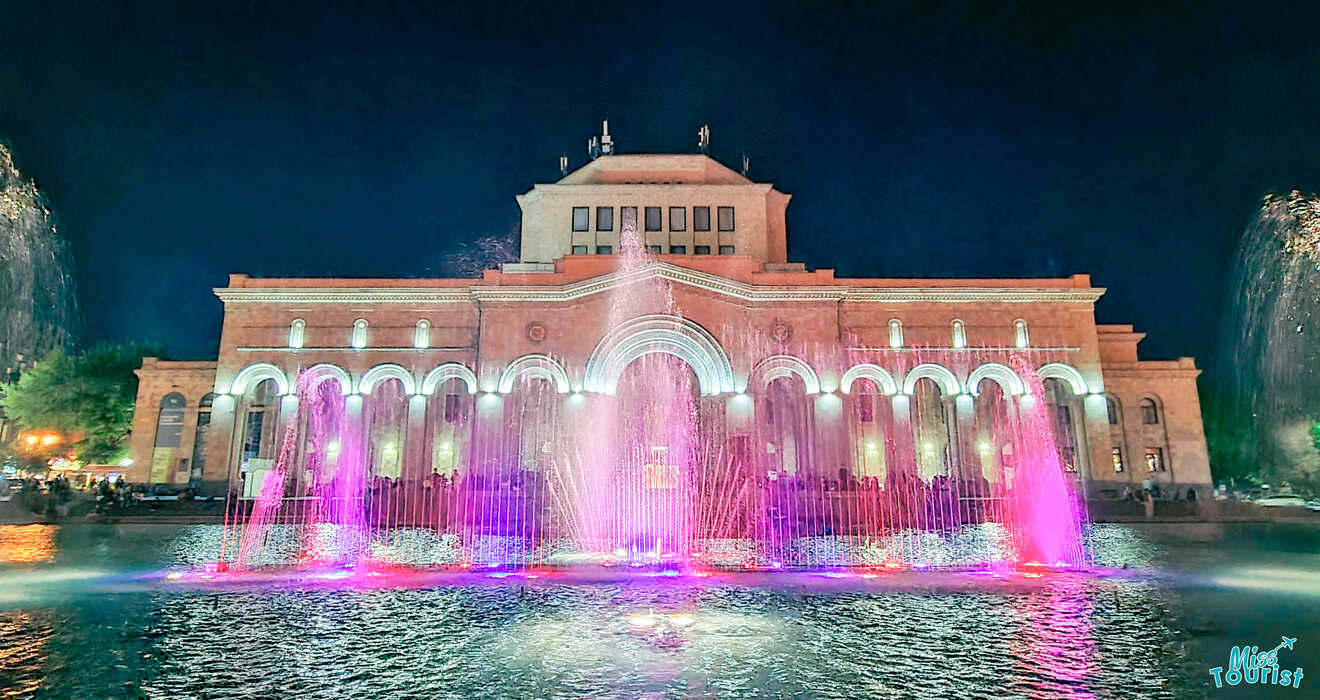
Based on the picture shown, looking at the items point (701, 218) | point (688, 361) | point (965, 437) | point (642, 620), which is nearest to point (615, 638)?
point (642, 620)

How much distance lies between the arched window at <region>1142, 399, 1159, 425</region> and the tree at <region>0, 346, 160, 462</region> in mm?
58954

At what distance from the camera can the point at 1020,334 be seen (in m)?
37.1

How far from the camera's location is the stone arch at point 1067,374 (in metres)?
36.6

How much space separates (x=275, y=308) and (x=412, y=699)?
117 ft

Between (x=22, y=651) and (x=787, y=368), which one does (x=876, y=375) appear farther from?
(x=22, y=651)

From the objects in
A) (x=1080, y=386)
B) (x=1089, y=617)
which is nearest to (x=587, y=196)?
(x=1080, y=386)

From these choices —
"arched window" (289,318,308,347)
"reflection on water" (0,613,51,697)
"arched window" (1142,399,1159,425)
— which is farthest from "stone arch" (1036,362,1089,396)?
"reflection on water" (0,613,51,697)

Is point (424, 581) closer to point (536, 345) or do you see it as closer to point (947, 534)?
point (947, 534)

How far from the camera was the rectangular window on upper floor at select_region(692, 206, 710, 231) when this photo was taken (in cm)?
4172

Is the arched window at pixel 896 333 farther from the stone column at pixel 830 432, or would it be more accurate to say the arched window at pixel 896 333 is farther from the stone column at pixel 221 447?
the stone column at pixel 221 447

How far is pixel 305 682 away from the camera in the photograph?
695cm

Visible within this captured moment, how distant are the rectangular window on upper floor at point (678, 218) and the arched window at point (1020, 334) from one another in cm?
1776

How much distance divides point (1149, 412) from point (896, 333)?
1516 centimetres

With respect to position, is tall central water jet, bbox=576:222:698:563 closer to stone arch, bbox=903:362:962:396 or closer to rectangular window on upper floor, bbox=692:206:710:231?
rectangular window on upper floor, bbox=692:206:710:231
